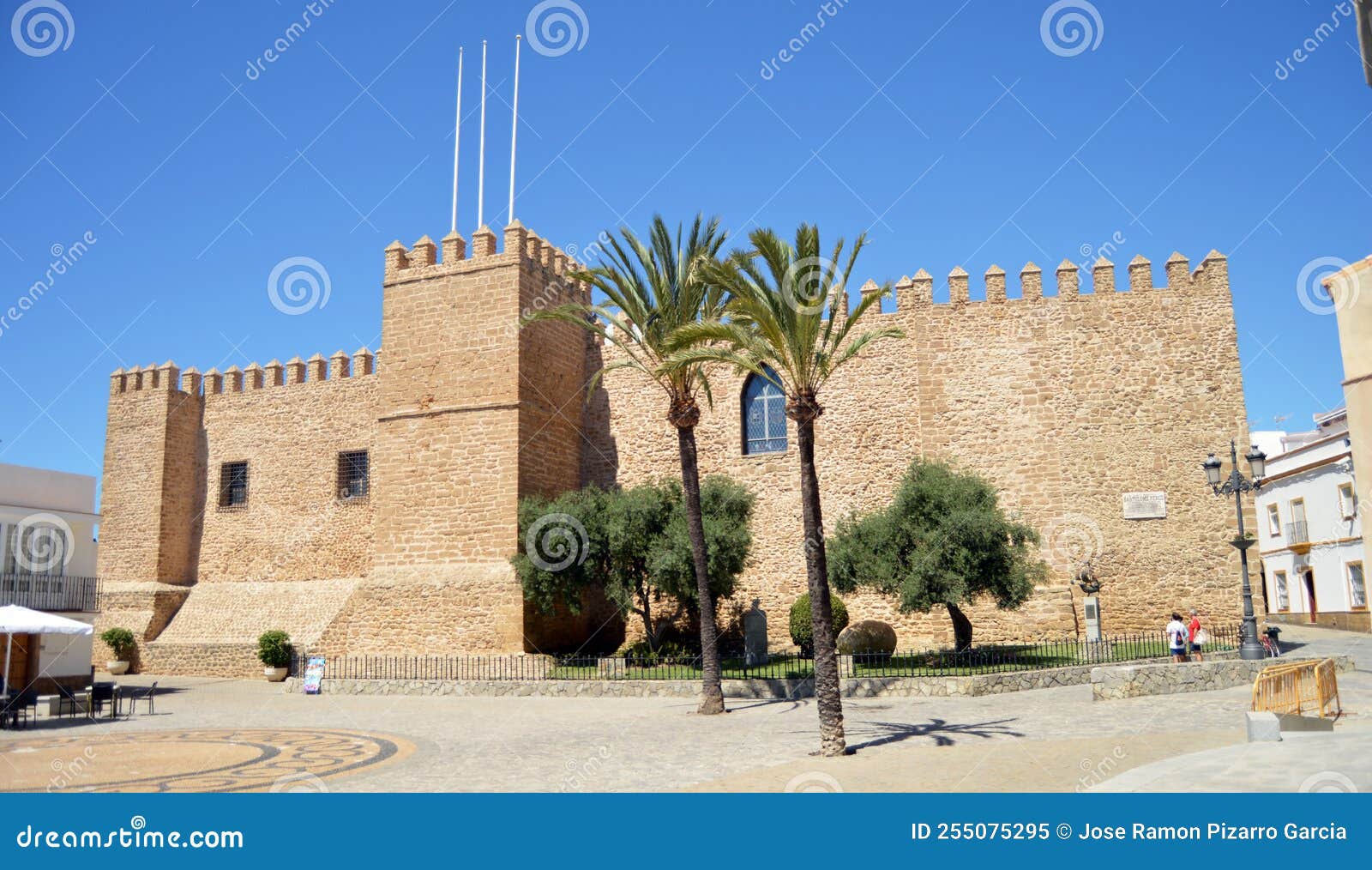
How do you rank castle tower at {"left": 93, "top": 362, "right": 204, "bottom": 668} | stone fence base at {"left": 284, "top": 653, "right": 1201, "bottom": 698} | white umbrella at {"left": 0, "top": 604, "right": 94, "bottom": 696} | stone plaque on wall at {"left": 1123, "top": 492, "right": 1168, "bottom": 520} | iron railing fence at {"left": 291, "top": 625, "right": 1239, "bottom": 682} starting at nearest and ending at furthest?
white umbrella at {"left": 0, "top": 604, "right": 94, "bottom": 696}
stone fence base at {"left": 284, "top": 653, "right": 1201, "bottom": 698}
iron railing fence at {"left": 291, "top": 625, "right": 1239, "bottom": 682}
stone plaque on wall at {"left": 1123, "top": 492, "right": 1168, "bottom": 520}
castle tower at {"left": 93, "top": 362, "right": 204, "bottom": 668}

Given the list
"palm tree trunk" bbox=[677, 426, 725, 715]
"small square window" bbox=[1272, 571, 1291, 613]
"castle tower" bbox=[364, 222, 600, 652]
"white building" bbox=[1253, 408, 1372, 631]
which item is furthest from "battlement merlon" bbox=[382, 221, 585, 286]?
"small square window" bbox=[1272, 571, 1291, 613]

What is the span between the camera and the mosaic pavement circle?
9133 millimetres

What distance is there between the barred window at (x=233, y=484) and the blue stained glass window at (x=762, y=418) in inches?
554

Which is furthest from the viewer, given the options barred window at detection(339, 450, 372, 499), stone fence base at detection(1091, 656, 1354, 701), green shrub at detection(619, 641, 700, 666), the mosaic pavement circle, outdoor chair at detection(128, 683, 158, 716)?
barred window at detection(339, 450, 372, 499)

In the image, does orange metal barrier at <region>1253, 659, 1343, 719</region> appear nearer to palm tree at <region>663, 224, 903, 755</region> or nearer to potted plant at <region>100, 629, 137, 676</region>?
palm tree at <region>663, 224, 903, 755</region>

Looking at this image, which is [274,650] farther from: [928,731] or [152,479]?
[928,731]

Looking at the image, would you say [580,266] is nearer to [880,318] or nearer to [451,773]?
[880,318]

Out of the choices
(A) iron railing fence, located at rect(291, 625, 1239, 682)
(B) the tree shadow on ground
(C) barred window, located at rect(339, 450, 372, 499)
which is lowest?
(B) the tree shadow on ground

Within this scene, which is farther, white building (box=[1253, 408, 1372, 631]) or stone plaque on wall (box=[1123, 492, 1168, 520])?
white building (box=[1253, 408, 1372, 631])

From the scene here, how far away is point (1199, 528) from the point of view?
2000 cm

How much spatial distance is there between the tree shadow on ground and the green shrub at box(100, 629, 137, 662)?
20515mm

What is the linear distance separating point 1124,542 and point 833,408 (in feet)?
21.5

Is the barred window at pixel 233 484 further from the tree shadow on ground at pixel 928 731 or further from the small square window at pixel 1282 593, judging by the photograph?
the small square window at pixel 1282 593

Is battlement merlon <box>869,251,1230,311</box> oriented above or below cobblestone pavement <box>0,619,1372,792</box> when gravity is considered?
above
